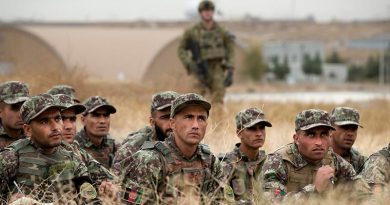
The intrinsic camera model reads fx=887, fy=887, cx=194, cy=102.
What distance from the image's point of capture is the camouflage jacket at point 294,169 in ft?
24.1

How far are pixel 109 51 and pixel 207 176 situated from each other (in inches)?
1287

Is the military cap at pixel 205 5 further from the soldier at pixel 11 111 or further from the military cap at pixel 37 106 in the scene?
the military cap at pixel 37 106

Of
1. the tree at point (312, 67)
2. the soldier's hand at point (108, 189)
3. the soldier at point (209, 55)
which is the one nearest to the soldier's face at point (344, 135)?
the soldier's hand at point (108, 189)

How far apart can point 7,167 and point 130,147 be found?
5.99 feet

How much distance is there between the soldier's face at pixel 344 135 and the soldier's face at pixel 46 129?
3141mm

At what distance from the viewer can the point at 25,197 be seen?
621 centimetres

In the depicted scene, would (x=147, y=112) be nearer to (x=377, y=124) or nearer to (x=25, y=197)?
(x=377, y=124)

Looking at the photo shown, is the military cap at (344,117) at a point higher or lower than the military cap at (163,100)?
lower

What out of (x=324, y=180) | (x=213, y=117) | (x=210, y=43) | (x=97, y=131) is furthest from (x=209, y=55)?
(x=324, y=180)

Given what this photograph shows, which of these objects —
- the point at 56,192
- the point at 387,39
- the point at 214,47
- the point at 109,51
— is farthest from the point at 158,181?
the point at 387,39

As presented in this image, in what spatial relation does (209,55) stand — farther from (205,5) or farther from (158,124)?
(158,124)

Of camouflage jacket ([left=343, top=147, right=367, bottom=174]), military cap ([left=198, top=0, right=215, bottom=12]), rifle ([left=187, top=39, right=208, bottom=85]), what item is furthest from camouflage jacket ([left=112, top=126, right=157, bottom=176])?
rifle ([left=187, top=39, right=208, bottom=85])

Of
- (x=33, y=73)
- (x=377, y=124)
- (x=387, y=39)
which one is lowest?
(x=377, y=124)

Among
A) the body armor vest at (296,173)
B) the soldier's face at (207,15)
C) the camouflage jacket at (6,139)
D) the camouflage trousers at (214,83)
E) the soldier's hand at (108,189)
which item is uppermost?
the soldier's face at (207,15)
